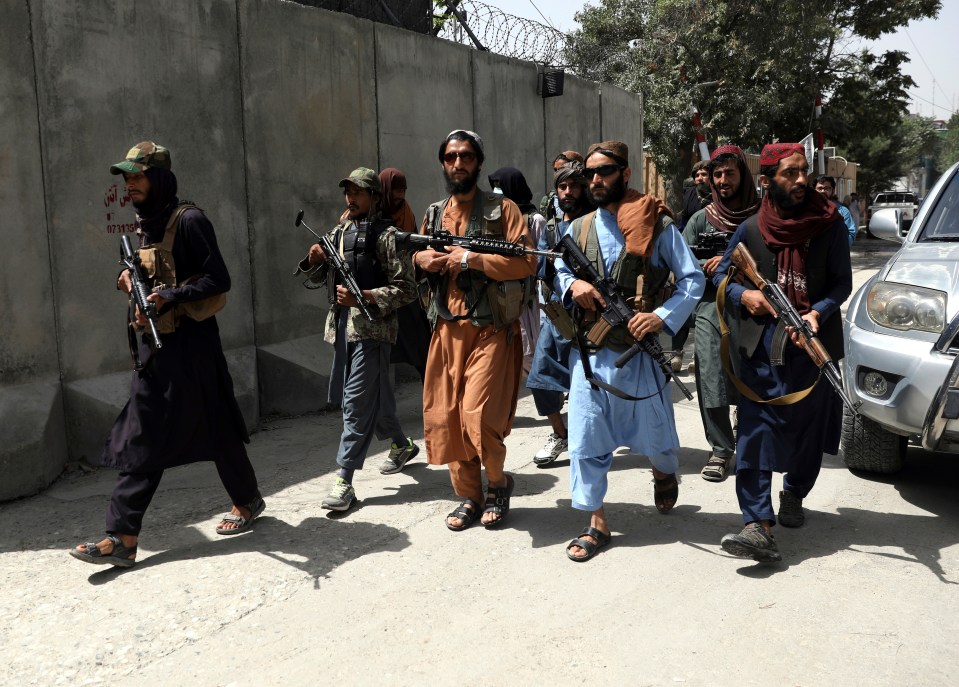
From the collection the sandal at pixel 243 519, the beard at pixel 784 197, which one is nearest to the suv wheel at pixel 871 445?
the beard at pixel 784 197

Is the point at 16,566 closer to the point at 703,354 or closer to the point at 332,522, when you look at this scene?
the point at 332,522

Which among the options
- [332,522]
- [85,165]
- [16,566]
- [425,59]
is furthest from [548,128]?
[16,566]

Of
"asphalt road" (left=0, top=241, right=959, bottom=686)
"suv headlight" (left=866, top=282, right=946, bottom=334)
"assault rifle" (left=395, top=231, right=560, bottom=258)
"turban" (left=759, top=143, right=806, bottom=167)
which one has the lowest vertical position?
"asphalt road" (left=0, top=241, right=959, bottom=686)

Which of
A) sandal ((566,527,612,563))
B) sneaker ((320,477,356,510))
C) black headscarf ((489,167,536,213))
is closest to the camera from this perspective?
sandal ((566,527,612,563))

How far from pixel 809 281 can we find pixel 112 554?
10.7 feet

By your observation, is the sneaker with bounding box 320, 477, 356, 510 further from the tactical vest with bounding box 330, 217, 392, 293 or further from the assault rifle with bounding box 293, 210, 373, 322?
the tactical vest with bounding box 330, 217, 392, 293

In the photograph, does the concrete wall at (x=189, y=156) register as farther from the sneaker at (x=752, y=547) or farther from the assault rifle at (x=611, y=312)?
the sneaker at (x=752, y=547)

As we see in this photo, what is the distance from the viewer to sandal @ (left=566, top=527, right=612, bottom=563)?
390 centimetres

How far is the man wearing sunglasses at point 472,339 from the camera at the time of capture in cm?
422

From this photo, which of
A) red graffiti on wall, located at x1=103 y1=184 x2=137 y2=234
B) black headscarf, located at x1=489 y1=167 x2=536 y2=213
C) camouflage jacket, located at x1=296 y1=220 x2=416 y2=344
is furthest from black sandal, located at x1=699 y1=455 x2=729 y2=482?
red graffiti on wall, located at x1=103 y1=184 x2=137 y2=234

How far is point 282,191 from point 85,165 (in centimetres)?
174

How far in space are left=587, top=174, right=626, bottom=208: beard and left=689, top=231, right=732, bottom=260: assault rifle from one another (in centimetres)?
115

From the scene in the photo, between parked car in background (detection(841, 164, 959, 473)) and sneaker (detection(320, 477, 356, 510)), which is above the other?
parked car in background (detection(841, 164, 959, 473))

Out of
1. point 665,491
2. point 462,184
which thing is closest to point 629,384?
point 665,491
